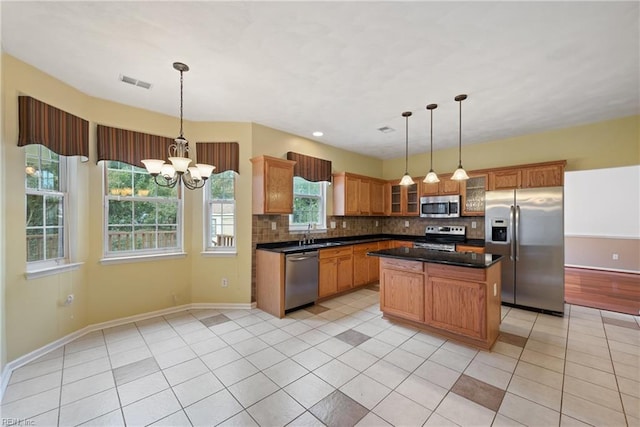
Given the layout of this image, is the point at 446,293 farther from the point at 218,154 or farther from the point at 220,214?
the point at 218,154

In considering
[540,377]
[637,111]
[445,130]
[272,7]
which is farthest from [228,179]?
[637,111]

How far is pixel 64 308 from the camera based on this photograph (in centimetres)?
288

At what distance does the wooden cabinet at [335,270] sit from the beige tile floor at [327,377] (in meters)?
0.95

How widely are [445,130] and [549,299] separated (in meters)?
2.97

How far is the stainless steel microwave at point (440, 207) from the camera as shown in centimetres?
507

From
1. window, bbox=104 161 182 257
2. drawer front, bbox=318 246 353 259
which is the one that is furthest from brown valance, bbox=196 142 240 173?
drawer front, bbox=318 246 353 259

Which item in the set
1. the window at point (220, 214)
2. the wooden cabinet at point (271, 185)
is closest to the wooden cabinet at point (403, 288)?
the wooden cabinet at point (271, 185)

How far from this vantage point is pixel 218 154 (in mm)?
3891

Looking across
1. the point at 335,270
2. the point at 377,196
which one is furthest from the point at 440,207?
the point at 335,270

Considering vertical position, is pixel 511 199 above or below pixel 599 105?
below

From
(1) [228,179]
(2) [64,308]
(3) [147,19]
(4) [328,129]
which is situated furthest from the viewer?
(4) [328,129]

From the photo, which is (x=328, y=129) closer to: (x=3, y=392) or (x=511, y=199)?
(x=511, y=199)

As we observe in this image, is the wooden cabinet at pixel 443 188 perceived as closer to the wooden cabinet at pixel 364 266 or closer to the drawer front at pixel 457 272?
the wooden cabinet at pixel 364 266

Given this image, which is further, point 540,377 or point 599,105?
point 599,105
